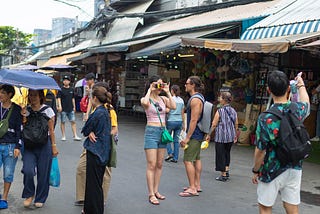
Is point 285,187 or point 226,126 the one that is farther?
point 226,126

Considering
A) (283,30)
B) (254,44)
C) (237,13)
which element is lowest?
(254,44)

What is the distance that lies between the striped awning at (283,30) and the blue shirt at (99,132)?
250 inches

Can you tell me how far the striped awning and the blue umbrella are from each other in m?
6.56

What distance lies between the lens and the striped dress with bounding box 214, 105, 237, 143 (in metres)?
7.30

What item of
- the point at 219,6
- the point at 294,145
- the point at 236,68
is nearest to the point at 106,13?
the point at 219,6

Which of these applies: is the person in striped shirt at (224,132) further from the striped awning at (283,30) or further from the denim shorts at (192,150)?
the striped awning at (283,30)

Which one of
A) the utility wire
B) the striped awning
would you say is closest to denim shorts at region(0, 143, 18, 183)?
the striped awning

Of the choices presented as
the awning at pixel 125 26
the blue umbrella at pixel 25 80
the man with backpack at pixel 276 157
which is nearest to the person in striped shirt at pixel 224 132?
the blue umbrella at pixel 25 80

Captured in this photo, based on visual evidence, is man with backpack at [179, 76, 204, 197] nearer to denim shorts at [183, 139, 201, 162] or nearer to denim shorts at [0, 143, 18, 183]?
denim shorts at [183, 139, 201, 162]

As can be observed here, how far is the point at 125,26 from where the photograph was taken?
22.0 meters

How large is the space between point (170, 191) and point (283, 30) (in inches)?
229

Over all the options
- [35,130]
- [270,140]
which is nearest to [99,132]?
[35,130]

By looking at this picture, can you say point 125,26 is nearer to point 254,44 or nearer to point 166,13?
point 166,13

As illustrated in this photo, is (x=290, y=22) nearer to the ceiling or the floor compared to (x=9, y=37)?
nearer to the floor
